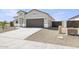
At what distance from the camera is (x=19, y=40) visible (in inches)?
247

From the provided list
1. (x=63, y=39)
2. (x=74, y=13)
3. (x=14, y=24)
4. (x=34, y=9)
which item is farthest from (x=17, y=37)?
(x=74, y=13)

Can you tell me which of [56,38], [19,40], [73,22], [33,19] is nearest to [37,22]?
[33,19]

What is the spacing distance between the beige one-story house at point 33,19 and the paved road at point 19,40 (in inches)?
9.3

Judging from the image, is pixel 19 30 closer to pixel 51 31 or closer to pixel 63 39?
pixel 51 31

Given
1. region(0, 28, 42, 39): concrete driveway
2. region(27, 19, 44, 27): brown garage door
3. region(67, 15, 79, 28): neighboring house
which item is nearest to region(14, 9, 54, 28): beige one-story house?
region(27, 19, 44, 27): brown garage door

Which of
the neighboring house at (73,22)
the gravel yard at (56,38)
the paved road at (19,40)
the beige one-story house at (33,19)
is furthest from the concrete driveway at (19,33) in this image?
the neighboring house at (73,22)

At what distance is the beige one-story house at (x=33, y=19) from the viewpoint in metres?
5.73

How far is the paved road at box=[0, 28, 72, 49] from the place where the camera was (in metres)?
5.73

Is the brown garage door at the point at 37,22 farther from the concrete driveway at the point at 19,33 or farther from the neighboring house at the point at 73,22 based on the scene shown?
the neighboring house at the point at 73,22

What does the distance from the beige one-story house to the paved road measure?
236 mm

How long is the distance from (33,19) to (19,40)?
3.42 feet

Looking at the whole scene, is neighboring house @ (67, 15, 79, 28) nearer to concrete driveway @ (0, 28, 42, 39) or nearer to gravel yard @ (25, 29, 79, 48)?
gravel yard @ (25, 29, 79, 48)

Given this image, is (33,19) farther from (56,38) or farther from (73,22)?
(73,22)
